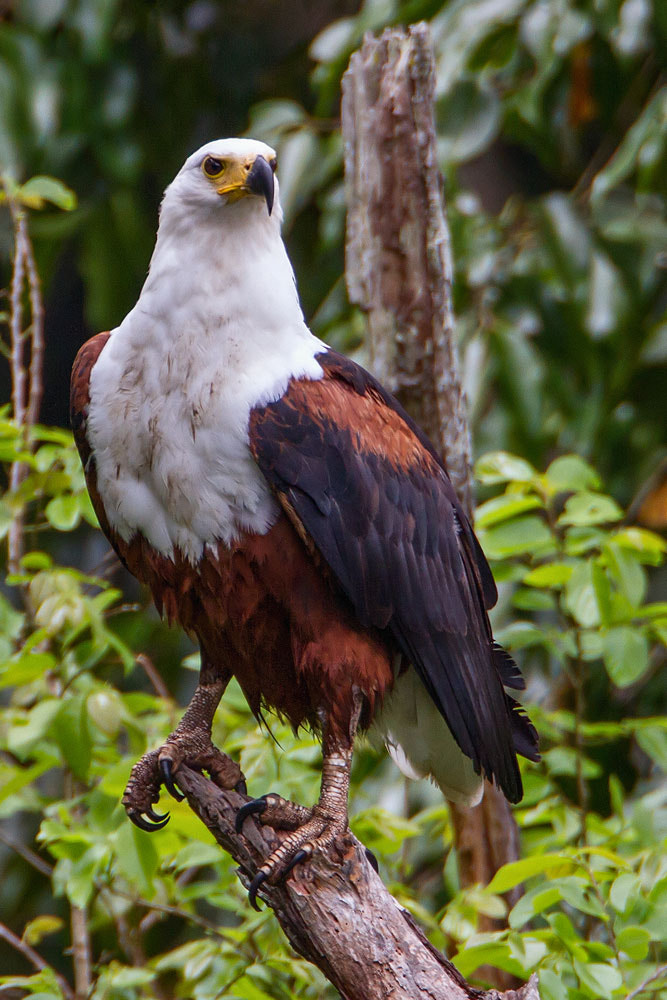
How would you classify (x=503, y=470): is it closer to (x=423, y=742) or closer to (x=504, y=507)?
(x=504, y=507)

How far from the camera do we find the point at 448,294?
3029 millimetres

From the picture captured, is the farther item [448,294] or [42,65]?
[42,65]

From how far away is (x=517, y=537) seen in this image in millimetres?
2775

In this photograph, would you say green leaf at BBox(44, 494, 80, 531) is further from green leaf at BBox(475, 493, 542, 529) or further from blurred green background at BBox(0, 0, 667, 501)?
blurred green background at BBox(0, 0, 667, 501)

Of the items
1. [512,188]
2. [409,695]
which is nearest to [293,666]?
[409,695]

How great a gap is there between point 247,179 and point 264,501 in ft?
1.94

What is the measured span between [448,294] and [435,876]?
1867 mm

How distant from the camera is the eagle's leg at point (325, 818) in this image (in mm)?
2180

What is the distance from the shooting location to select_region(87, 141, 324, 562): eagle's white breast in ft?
7.19

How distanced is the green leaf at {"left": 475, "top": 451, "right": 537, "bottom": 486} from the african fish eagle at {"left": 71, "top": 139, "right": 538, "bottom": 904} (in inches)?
13.8

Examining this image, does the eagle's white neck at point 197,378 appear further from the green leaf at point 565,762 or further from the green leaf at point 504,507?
the green leaf at point 565,762

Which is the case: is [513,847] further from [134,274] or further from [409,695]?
[134,274]

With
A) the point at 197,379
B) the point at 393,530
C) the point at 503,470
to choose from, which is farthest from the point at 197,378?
the point at 503,470

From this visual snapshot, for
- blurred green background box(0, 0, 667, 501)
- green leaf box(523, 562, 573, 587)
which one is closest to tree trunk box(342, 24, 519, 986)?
green leaf box(523, 562, 573, 587)
